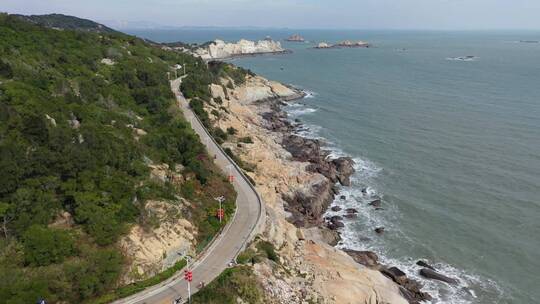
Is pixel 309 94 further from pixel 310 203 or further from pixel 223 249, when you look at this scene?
pixel 223 249

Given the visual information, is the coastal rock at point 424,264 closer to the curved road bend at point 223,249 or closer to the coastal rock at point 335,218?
the coastal rock at point 335,218

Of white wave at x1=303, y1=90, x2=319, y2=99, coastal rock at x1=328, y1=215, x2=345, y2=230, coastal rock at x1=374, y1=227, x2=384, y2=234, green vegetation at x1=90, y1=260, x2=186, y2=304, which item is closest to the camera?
green vegetation at x1=90, y1=260, x2=186, y2=304

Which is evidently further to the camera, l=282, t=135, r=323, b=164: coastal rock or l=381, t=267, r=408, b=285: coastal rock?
l=282, t=135, r=323, b=164: coastal rock

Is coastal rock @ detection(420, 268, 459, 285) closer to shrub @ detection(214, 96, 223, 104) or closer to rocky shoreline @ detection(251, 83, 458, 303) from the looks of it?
rocky shoreline @ detection(251, 83, 458, 303)

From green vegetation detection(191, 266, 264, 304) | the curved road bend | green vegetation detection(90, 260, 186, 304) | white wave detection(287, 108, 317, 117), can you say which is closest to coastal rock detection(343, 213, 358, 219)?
the curved road bend

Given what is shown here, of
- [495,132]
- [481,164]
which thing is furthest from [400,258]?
[495,132]

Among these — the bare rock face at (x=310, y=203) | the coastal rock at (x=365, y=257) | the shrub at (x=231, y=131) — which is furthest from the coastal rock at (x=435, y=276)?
the shrub at (x=231, y=131)
